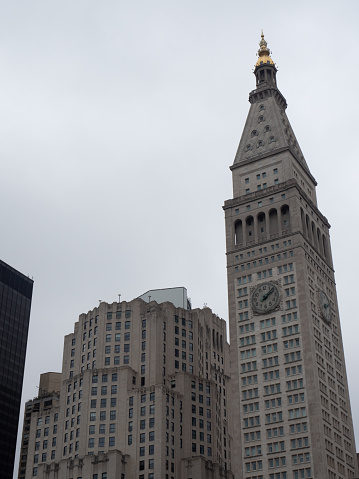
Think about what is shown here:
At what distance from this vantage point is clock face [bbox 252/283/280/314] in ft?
475

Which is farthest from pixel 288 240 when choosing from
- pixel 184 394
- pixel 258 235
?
pixel 184 394

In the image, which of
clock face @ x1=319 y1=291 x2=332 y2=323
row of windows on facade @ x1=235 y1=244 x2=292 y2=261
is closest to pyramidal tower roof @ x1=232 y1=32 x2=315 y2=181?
row of windows on facade @ x1=235 y1=244 x2=292 y2=261

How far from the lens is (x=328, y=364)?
144 metres

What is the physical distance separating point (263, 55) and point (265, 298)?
74211 millimetres

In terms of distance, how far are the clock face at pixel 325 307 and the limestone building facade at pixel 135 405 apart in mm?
44175

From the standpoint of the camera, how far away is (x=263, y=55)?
191 meters

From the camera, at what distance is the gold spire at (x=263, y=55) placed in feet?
618

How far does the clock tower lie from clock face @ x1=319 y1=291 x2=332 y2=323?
0.31 metres

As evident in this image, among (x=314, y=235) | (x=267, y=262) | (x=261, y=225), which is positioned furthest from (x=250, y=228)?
(x=314, y=235)

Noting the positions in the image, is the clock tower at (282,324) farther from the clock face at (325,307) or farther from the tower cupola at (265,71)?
the tower cupola at (265,71)

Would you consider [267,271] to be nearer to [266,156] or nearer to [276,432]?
[266,156]

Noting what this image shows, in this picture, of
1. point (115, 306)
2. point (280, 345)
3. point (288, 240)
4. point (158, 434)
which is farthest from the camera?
point (115, 306)

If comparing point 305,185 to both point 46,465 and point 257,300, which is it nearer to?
point 257,300

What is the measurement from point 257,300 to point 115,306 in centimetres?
5644
